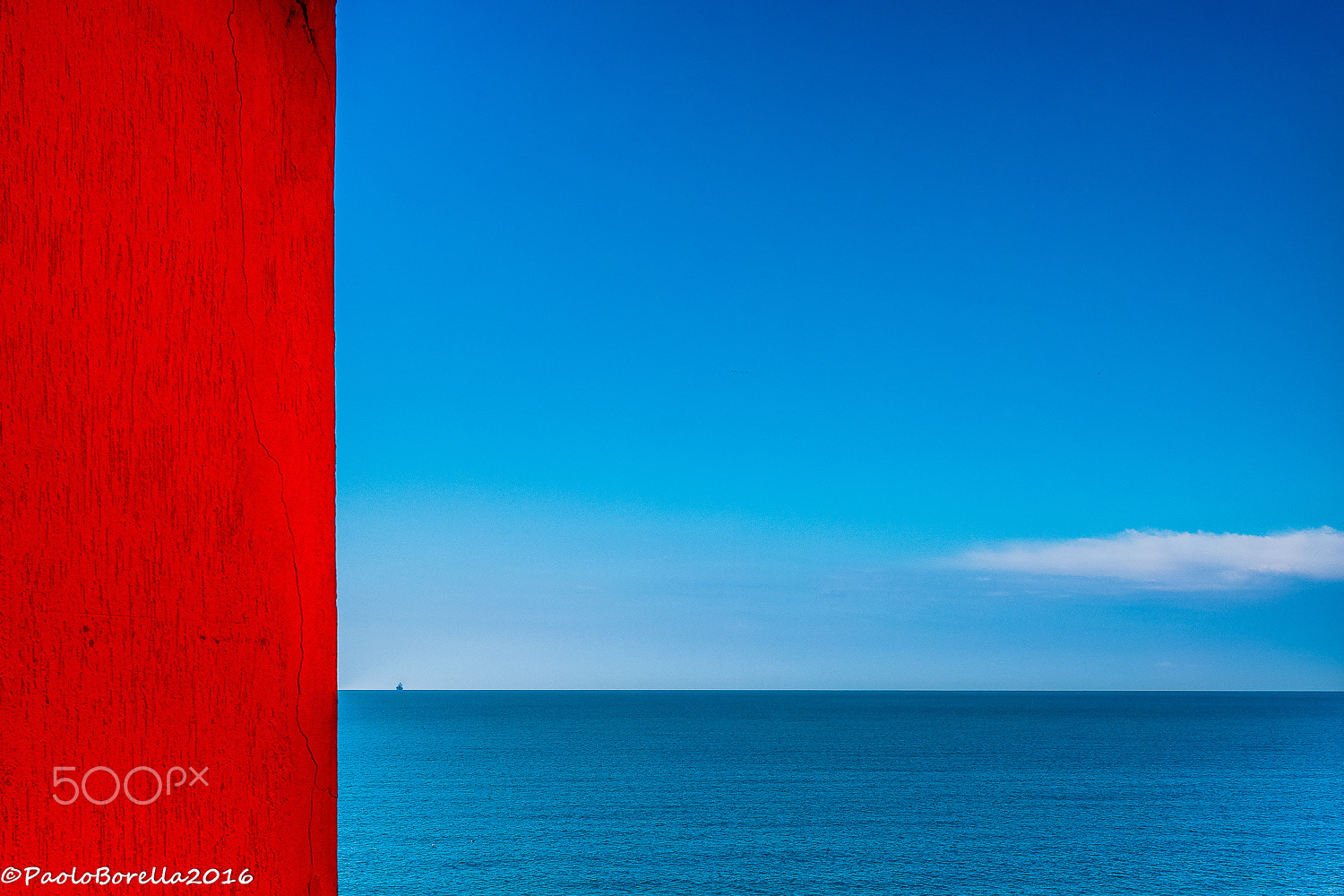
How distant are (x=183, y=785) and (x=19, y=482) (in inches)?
16.1

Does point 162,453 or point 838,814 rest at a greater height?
point 162,453

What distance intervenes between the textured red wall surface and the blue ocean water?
3629 cm

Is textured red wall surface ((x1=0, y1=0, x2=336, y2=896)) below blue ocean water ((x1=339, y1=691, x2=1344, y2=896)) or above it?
above

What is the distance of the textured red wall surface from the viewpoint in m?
1.15

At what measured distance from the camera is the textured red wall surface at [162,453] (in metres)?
1.15

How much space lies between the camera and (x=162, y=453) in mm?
1238

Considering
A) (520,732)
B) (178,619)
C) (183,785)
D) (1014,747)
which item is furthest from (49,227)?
(520,732)

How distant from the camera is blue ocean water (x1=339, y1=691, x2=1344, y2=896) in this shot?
3728 centimetres

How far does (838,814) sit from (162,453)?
51696 mm

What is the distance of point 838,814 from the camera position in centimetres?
4897

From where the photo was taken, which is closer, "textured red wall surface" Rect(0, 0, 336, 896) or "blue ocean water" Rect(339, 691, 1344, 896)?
"textured red wall surface" Rect(0, 0, 336, 896)

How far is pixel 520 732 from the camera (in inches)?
3620

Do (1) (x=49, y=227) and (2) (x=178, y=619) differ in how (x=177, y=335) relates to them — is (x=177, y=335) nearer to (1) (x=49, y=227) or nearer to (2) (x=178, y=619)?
(1) (x=49, y=227)

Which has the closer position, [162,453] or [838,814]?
[162,453]
